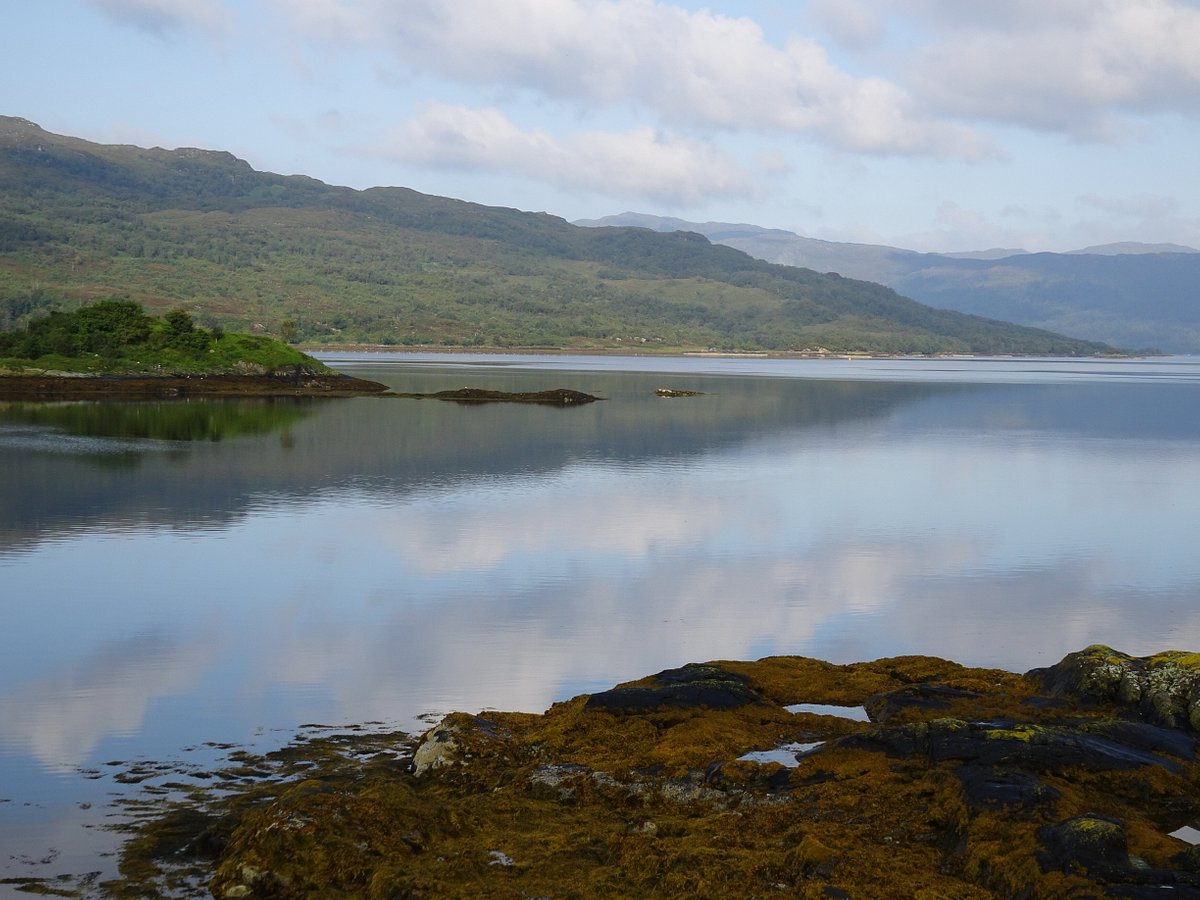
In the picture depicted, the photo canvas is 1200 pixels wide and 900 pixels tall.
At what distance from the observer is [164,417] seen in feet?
161

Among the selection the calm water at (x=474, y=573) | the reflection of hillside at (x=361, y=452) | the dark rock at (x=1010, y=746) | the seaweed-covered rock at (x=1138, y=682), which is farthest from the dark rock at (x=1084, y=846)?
the reflection of hillside at (x=361, y=452)

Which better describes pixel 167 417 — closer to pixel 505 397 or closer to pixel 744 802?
pixel 505 397

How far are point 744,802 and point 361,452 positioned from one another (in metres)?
30.6

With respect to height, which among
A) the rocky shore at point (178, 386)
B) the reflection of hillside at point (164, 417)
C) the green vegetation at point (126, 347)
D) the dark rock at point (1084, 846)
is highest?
the green vegetation at point (126, 347)

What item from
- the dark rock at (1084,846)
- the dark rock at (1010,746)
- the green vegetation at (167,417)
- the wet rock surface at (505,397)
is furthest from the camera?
the wet rock surface at (505,397)

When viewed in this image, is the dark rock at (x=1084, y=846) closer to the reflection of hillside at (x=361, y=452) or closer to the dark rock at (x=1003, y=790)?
the dark rock at (x=1003, y=790)

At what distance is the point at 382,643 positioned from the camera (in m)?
13.9

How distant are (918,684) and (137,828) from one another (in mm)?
6683

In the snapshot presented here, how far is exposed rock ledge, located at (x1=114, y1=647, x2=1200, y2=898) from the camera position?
702 centimetres

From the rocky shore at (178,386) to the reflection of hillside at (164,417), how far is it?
5.30 metres

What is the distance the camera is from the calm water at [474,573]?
11.5 metres

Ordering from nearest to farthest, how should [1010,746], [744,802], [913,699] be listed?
[744,802] < [1010,746] < [913,699]

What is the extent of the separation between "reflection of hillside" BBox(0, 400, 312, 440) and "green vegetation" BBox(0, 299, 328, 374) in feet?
35.6

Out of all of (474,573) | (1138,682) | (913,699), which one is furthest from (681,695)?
(474,573)
